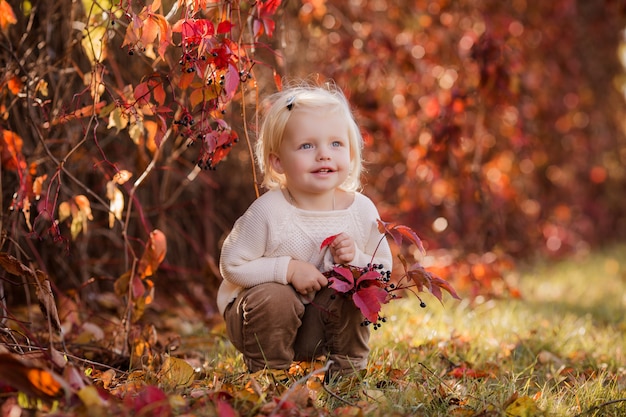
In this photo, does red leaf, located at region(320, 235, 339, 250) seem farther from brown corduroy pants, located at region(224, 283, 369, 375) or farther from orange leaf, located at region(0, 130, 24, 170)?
orange leaf, located at region(0, 130, 24, 170)

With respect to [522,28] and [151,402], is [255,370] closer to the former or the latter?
[151,402]

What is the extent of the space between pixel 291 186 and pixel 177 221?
5.80 ft

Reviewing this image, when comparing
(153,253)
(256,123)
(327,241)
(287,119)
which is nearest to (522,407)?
(327,241)

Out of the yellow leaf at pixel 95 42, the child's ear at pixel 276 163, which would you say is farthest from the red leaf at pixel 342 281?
the yellow leaf at pixel 95 42

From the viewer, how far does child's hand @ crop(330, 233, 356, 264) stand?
7.32ft

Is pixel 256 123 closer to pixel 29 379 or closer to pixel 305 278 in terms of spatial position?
pixel 305 278

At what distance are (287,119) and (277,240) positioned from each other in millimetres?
372

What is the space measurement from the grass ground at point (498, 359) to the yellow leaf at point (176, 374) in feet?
0.54

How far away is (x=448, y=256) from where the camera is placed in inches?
173

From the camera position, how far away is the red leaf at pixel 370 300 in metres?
2.05

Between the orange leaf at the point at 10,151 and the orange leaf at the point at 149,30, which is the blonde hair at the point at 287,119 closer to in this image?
the orange leaf at the point at 149,30

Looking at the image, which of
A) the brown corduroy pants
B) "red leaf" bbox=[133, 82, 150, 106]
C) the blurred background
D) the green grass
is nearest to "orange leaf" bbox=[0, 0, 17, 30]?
the blurred background

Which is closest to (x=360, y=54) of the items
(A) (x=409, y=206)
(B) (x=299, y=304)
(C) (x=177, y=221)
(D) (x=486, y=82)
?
(D) (x=486, y=82)

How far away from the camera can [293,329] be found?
2.24 meters
